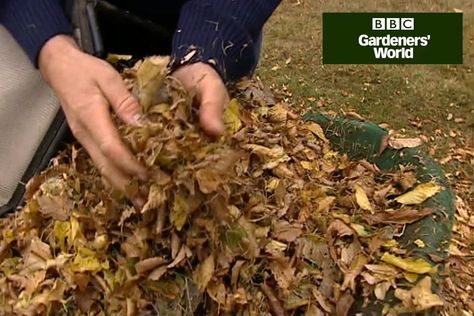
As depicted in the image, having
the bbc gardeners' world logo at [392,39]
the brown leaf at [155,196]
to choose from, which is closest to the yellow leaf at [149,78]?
the brown leaf at [155,196]

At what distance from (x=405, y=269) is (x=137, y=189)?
44 cm

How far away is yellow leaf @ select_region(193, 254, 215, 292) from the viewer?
3.20 feet

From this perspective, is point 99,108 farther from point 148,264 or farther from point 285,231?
point 285,231

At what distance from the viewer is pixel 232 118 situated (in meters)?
1.04

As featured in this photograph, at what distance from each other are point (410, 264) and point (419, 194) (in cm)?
23

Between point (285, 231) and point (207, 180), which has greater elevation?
point (207, 180)

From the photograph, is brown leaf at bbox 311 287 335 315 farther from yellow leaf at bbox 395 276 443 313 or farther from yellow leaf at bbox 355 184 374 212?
yellow leaf at bbox 355 184 374 212

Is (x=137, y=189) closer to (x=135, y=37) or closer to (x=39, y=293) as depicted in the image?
(x=39, y=293)

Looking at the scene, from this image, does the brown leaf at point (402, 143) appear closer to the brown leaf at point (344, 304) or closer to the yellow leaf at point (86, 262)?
the brown leaf at point (344, 304)

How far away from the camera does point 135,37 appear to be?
139 centimetres

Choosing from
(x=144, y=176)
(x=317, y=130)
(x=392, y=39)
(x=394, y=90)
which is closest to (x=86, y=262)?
(x=144, y=176)

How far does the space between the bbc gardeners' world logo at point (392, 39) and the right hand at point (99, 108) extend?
2.50 metres

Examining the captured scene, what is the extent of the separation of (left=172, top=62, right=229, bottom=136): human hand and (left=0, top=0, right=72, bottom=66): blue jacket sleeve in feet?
0.71

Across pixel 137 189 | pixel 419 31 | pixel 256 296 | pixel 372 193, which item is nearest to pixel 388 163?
pixel 372 193
